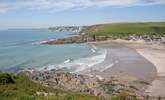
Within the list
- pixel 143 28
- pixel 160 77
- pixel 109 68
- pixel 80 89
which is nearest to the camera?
pixel 80 89

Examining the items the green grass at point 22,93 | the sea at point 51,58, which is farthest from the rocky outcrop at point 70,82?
the green grass at point 22,93

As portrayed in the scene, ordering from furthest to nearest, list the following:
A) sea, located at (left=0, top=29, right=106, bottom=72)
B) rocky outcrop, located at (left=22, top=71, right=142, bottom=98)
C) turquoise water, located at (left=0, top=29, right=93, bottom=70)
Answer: turquoise water, located at (left=0, top=29, right=93, bottom=70) < sea, located at (left=0, top=29, right=106, bottom=72) < rocky outcrop, located at (left=22, top=71, right=142, bottom=98)

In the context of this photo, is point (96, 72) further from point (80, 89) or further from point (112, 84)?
point (80, 89)

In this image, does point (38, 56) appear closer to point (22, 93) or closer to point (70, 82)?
point (70, 82)

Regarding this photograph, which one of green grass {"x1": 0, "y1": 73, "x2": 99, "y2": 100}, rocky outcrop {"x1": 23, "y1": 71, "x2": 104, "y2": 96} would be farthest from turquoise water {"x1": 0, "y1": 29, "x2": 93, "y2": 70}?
green grass {"x1": 0, "y1": 73, "x2": 99, "y2": 100}

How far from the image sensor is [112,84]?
33.5 metres

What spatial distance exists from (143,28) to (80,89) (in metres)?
110

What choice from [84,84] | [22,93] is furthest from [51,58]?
[22,93]

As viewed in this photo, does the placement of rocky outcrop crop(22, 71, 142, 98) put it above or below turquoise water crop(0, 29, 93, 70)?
above

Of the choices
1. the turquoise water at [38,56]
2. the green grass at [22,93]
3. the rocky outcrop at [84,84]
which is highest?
the green grass at [22,93]

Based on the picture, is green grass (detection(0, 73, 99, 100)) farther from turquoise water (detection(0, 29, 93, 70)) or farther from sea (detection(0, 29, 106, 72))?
turquoise water (detection(0, 29, 93, 70))

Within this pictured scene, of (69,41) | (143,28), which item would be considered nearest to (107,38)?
(69,41)

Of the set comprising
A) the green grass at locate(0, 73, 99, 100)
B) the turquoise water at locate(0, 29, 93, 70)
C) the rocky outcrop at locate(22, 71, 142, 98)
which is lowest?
the turquoise water at locate(0, 29, 93, 70)

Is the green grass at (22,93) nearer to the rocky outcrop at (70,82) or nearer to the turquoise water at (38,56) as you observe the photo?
the rocky outcrop at (70,82)
